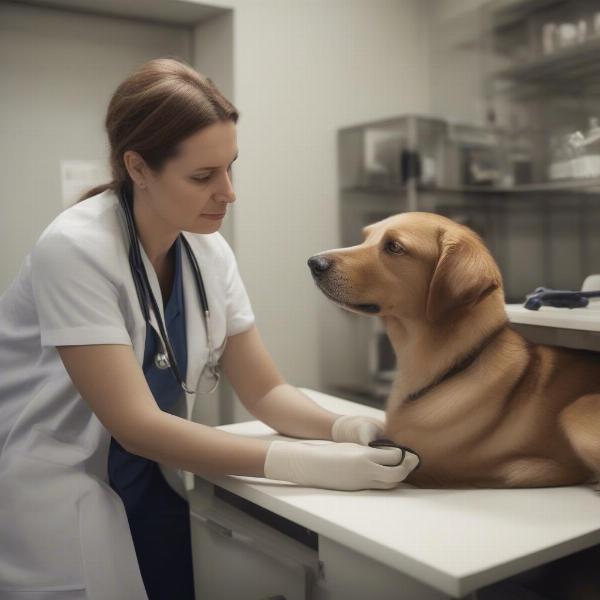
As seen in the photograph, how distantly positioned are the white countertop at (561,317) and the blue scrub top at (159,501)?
564 mm

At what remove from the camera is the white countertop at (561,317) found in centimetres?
108

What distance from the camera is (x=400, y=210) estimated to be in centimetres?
293

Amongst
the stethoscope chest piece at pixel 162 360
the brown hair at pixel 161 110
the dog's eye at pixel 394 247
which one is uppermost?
the brown hair at pixel 161 110

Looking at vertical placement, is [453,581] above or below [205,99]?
below

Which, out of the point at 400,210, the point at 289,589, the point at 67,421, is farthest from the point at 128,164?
the point at 400,210

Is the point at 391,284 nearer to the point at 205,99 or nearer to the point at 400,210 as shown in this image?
the point at 205,99

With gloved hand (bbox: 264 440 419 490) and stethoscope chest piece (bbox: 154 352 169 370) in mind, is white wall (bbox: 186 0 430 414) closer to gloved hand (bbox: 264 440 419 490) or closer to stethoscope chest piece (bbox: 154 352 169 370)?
stethoscope chest piece (bbox: 154 352 169 370)

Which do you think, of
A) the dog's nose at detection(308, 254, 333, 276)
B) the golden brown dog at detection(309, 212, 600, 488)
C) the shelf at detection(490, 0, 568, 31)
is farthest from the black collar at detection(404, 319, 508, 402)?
the shelf at detection(490, 0, 568, 31)

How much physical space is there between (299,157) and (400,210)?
0.46 m

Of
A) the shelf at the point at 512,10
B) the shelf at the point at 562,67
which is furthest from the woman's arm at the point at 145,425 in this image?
the shelf at the point at 512,10

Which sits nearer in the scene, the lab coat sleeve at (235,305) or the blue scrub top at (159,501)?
the blue scrub top at (159,501)

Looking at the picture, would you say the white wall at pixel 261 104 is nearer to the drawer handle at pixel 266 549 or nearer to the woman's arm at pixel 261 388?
the woman's arm at pixel 261 388

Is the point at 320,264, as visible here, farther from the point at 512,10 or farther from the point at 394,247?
the point at 512,10

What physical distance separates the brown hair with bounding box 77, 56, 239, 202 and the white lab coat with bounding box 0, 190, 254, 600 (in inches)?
4.5
